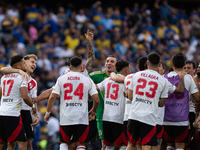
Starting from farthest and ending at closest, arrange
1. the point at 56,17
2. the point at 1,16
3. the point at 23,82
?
1. the point at 56,17
2. the point at 1,16
3. the point at 23,82

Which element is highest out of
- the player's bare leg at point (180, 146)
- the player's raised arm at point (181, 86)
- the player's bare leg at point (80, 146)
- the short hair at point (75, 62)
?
the short hair at point (75, 62)

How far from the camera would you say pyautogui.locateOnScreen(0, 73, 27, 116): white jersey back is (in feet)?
30.7

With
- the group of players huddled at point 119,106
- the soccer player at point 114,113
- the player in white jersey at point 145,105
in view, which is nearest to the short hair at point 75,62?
the group of players huddled at point 119,106

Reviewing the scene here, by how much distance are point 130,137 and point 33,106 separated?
2.72 m

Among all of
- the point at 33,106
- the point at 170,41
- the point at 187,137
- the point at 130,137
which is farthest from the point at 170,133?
the point at 170,41

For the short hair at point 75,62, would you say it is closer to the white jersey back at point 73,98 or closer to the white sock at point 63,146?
the white jersey back at point 73,98

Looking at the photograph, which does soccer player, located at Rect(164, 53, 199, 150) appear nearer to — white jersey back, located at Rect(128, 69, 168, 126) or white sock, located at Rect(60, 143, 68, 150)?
white jersey back, located at Rect(128, 69, 168, 126)

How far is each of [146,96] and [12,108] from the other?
3.22m

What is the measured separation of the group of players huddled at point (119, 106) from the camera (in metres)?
8.62

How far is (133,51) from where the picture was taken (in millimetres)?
21109

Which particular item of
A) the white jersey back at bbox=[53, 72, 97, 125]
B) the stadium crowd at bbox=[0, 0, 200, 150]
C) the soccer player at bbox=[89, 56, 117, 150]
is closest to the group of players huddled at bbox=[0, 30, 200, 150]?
the white jersey back at bbox=[53, 72, 97, 125]

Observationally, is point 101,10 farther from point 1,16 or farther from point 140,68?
point 140,68

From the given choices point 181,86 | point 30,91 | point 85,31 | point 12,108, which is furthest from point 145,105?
point 85,31

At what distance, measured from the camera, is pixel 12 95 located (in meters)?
9.42
